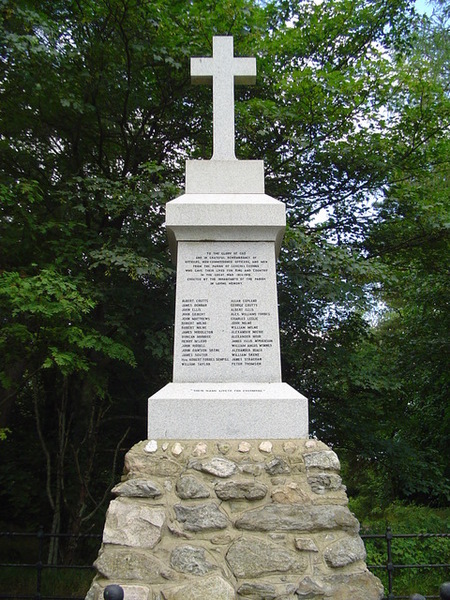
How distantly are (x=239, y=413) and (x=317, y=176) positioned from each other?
5845 millimetres

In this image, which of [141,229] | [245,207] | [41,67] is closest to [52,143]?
[41,67]

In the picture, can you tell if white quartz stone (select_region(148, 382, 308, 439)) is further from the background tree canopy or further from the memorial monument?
the background tree canopy

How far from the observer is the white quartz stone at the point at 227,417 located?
3787 mm

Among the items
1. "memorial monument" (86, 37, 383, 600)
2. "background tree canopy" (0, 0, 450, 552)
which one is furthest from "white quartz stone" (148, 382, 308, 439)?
"background tree canopy" (0, 0, 450, 552)

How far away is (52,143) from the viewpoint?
8539 millimetres

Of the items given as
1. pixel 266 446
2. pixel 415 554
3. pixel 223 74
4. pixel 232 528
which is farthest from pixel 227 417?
pixel 415 554

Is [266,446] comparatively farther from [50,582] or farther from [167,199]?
[50,582]

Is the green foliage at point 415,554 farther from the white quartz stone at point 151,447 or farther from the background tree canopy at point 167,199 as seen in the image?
the white quartz stone at point 151,447

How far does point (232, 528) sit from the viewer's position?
11.1ft

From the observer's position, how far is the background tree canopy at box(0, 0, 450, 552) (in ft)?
22.5

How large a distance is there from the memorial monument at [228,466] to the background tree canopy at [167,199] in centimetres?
202

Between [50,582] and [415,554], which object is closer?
[50,582]

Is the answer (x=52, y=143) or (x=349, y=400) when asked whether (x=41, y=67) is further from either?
(x=349, y=400)

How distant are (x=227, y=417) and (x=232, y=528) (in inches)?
28.9
